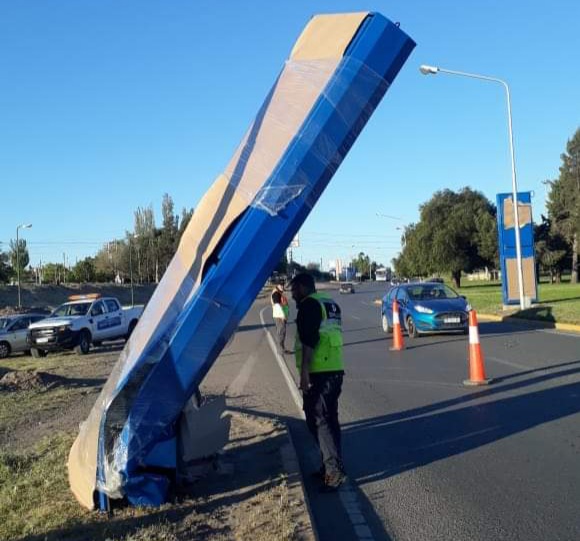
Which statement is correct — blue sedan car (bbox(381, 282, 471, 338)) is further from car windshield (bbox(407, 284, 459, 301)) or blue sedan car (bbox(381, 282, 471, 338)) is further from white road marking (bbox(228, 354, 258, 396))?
white road marking (bbox(228, 354, 258, 396))

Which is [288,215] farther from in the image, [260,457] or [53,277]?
[53,277]

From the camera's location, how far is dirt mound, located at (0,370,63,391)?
501 inches

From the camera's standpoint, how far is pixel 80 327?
22.3 metres

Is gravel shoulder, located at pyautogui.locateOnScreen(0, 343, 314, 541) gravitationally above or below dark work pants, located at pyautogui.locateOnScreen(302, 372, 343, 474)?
below

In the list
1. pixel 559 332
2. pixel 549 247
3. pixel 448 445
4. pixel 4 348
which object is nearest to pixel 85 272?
pixel 549 247

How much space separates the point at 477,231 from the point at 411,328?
48.3 metres

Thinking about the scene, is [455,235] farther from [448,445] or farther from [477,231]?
[448,445]

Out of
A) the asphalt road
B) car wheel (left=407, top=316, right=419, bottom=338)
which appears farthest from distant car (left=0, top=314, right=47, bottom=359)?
car wheel (left=407, top=316, right=419, bottom=338)

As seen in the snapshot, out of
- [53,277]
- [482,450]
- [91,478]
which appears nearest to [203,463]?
[91,478]

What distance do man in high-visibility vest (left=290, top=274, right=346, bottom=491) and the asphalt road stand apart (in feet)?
Answer: 1.07

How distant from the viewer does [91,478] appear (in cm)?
533

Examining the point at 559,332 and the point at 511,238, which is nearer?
the point at 559,332

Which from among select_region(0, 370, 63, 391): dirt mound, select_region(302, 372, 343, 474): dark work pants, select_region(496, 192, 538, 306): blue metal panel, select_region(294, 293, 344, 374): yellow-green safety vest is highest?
select_region(496, 192, 538, 306): blue metal panel

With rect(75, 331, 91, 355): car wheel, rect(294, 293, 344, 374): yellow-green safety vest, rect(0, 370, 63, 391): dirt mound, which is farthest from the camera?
rect(75, 331, 91, 355): car wheel
